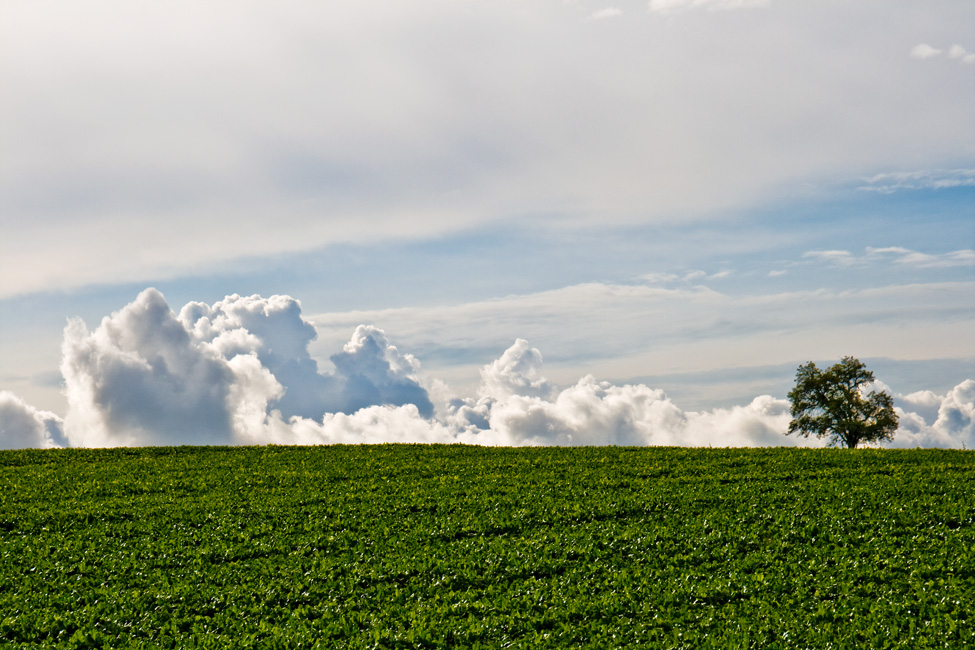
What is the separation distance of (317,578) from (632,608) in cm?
719

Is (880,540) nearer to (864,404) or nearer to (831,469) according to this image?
(831,469)

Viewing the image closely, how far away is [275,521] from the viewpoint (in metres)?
21.2

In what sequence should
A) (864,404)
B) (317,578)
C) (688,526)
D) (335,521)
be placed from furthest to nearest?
(864,404), (335,521), (688,526), (317,578)

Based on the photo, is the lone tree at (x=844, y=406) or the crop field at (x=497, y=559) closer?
the crop field at (x=497, y=559)

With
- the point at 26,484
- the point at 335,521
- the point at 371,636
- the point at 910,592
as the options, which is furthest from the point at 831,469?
the point at 26,484

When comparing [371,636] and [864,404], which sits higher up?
[864,404]

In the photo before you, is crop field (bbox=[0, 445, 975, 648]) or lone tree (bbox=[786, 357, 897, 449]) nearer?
crop field (bbox=[0, 445, 975, 648])

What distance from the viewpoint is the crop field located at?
13.5 meters

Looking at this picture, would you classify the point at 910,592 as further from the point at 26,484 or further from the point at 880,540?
the point at 26,484

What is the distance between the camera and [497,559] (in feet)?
56.3

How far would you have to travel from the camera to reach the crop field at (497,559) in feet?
44.4

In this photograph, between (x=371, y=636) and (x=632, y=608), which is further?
(x=632, y=608)

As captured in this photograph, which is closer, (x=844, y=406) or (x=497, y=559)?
(x=497, y=559)

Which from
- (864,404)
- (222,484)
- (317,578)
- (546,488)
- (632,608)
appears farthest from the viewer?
(864,404)
